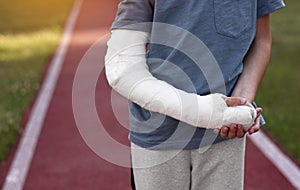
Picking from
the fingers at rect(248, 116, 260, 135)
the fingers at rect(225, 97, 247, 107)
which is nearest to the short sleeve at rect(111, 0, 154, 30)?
the fingers at rect(225, 97, 247, 107)

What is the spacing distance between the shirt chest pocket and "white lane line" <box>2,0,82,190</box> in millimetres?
3430

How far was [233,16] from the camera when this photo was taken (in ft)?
7.47

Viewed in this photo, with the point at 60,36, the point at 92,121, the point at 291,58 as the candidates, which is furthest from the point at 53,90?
the point at 92,121

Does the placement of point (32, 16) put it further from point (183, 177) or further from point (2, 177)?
point (183, 177)

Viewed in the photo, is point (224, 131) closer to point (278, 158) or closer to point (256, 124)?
point (256, 124)

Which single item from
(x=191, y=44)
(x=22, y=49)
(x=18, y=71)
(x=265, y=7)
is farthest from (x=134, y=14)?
(x=22, y=49)

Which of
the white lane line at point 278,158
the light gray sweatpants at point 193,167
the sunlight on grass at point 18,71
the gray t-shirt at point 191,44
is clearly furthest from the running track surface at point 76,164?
the gray t-shirt at point 191,44

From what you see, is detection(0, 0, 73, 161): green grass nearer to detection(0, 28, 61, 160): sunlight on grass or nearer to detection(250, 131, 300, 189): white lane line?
detection(0, 28, 61, 160): sunlight on grass

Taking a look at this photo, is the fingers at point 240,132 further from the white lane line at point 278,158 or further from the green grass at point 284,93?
the green grass at point 284,93

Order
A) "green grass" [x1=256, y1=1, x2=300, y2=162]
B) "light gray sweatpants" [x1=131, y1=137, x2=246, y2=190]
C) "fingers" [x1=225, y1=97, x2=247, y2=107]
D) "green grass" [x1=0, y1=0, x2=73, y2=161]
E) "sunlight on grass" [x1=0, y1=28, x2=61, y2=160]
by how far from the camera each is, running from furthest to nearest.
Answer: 1. "green grass" [x1=0, y1=0, x2=73, y2=161]
2. "sunlight on grass" [x1=0, y1=28, x2=61, y2=160]
3. "green grass" [x1=256, y1=1, x2=300, y2=162]
4. "light gray sweatpants" [x1=131, y1=137, x2=246, y2=190]
5. "fingers" [x1=225, y1=97, x2=247, y2=107]

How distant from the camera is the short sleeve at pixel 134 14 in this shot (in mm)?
2232

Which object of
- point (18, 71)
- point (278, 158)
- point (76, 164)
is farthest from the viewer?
point (18, 71)

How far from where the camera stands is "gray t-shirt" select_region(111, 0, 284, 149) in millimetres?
2240

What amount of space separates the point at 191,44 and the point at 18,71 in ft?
27.7
